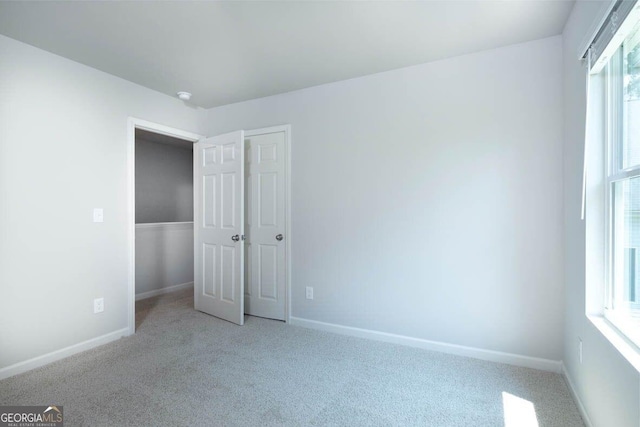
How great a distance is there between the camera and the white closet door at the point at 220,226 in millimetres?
3439

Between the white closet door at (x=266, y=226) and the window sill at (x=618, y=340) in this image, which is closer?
the window sill at (x=618, y=340)

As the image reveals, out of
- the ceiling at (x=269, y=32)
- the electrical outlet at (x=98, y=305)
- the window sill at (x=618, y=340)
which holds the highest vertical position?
the ceiling at (x=269, y=32)

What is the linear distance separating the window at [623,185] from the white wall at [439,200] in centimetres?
69

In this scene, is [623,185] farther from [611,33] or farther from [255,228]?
[255,228]

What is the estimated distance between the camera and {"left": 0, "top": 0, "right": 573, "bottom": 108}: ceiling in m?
2.03

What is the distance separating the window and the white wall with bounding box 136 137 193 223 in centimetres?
582

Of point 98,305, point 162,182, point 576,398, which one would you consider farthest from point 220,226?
point 576,398

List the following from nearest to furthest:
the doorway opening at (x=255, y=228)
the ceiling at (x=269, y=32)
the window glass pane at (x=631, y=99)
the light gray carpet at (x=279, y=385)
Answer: the window glass pane at (x=631, y=99) → the light gray carpet at (x=279, y=385) → the ceiling at (x=269, y=32) → the doorway opening at (x=255, y=228)

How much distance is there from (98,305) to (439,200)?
10.3 ft

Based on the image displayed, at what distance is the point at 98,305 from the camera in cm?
295

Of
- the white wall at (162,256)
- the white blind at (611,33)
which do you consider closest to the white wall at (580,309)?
the white blind at (611,33)

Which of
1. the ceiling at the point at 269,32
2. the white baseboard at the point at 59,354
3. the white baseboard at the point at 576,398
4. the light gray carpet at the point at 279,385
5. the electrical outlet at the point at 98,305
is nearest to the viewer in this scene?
the white baseboard at the point at 576,398

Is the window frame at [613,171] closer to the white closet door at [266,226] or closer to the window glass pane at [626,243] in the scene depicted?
the window glass pane at [626,243]

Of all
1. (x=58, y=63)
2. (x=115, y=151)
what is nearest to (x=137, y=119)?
(x=115, y=151)
